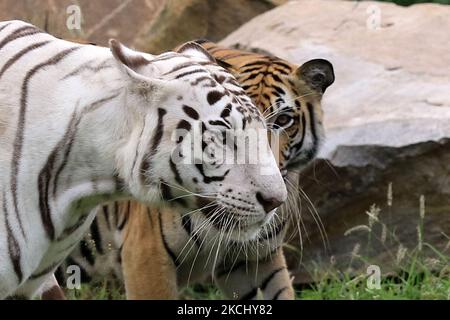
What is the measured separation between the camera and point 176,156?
335cm

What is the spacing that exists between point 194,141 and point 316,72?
Answer: 5.56ft

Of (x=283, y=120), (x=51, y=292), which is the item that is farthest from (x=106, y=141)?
(x=283, y=120)

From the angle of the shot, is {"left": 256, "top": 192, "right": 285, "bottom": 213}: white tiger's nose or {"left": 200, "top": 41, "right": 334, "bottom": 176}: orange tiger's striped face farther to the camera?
{"left": 200, "top": 41, "right": 334, "bottom": 176}: orange tiger's striped face

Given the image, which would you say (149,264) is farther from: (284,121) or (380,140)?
(380,140)

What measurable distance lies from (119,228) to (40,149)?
6.06 feet

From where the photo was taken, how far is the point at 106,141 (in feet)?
11.1

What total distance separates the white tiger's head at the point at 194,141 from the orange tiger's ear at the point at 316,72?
1.58 meters

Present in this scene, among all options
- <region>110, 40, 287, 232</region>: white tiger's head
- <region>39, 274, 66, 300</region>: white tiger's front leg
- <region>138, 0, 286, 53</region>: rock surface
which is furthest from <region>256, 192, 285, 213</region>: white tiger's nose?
<region>138, 0, 286, 53</region>: rock surface

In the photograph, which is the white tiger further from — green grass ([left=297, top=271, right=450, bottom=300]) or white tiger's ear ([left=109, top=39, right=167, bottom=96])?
green grass ([left=297, top=271, right=450, bottom=300])

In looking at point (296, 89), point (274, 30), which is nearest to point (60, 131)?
point (296, 89)

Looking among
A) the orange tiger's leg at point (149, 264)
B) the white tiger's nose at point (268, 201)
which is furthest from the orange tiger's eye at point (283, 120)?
the white tiger's nose at point (268, 201)

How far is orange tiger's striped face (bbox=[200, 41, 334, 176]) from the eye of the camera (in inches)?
190

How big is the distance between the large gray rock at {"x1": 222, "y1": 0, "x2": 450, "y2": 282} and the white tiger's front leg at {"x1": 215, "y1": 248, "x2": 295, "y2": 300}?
0.63 m

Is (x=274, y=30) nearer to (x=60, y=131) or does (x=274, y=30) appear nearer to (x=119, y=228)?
(x=119, y=228)
